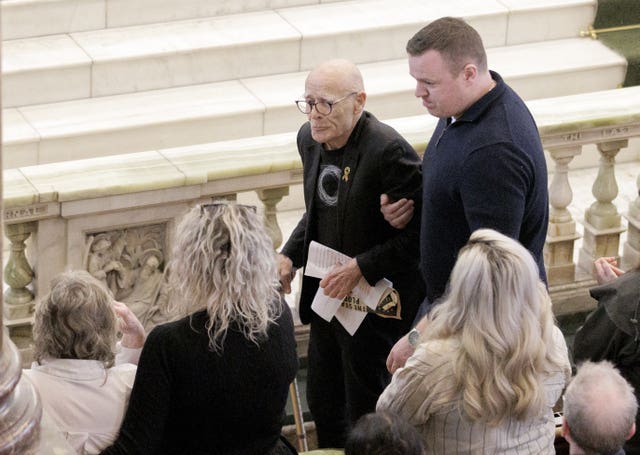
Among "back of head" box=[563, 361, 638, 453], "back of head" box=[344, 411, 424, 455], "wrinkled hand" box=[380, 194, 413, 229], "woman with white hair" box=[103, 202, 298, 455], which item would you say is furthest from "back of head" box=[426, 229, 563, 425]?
"wrinkled hand" box=[380, 194, 413, 229]

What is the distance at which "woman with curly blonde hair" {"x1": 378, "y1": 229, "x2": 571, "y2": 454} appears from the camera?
11.6 feet

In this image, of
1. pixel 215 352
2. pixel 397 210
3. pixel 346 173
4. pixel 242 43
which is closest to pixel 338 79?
pixel 346 173

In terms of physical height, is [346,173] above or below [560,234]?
above

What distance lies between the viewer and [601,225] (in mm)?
6324

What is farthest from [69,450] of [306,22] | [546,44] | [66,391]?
[546,44]

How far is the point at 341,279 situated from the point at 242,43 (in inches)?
138

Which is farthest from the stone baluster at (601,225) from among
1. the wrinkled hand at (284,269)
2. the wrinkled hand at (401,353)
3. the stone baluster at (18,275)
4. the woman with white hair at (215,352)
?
Answer: the woman with white hair at (215,352)

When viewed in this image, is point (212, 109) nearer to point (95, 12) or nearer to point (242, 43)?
point (242, 43)

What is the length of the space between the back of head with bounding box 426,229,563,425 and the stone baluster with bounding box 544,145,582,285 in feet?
8.55

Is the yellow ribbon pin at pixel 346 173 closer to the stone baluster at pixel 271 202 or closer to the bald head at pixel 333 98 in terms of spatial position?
the bald head at pixel 333 98

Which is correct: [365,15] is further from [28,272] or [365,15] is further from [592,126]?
[28,272]

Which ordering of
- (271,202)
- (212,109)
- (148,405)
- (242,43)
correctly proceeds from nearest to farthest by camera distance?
(148,405)
(271,202)
(212,109)
(242,43)

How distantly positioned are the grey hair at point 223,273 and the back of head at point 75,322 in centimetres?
22

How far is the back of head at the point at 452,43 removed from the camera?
4.23 m
